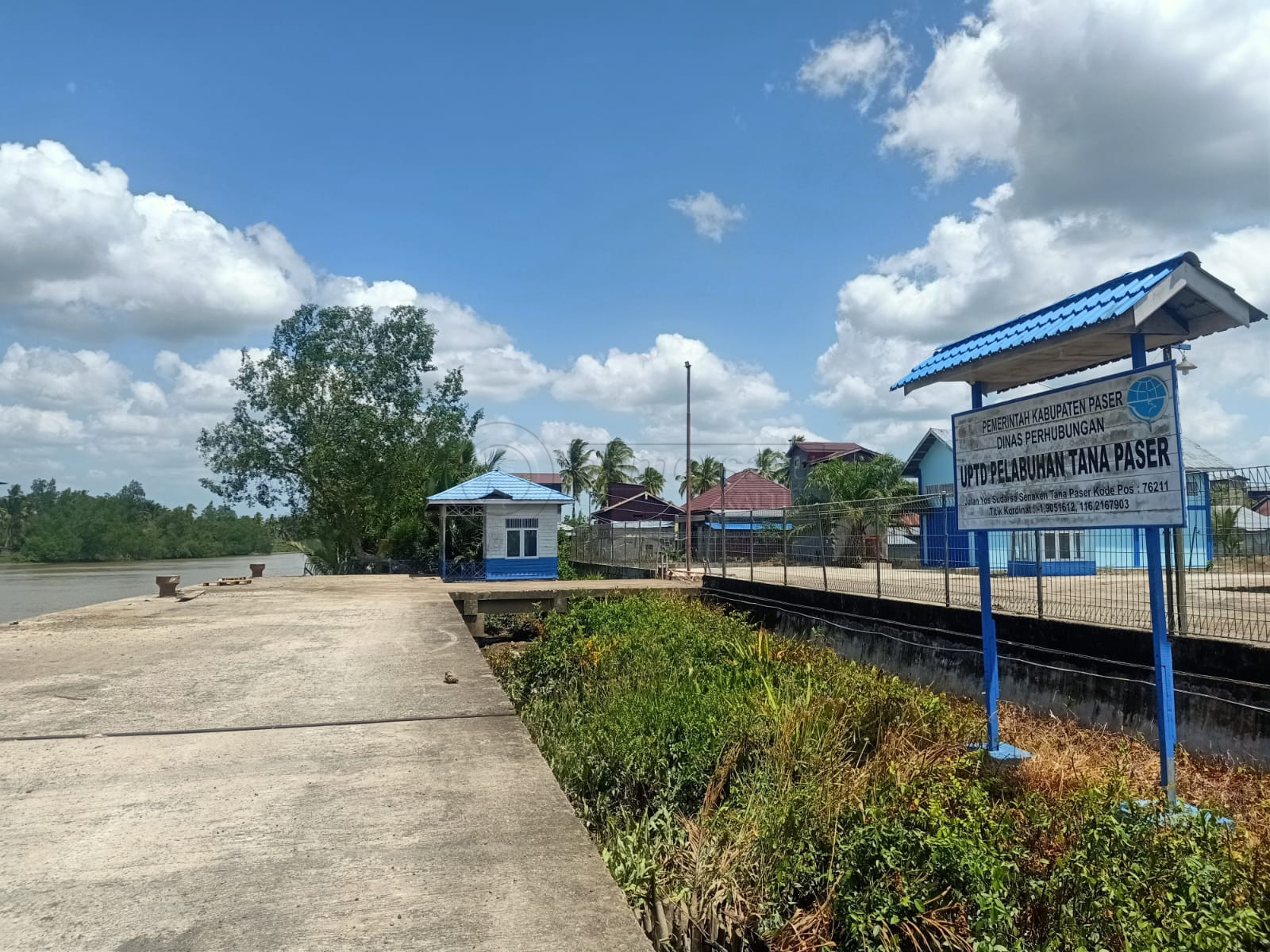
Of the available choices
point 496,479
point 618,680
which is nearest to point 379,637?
point 618,680

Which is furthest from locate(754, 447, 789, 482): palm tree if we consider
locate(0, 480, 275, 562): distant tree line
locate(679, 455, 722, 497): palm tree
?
locate(0, 480, 275, 562): distant tree line

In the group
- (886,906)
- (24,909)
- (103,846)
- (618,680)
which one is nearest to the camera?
(24,909)

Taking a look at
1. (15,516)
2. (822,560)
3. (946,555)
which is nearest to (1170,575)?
(946,555)

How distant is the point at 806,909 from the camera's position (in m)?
3.79

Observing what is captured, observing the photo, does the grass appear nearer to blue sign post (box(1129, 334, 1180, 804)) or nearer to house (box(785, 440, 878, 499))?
blue sign post (box(1129, 334, 1180, 804))

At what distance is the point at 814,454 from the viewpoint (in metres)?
50.3

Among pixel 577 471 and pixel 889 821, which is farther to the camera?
pixel 577 471

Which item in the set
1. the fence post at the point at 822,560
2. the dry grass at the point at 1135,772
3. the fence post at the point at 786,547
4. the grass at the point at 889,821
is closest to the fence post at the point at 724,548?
the fence post at the point at 786,547

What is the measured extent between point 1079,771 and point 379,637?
786 centimetres

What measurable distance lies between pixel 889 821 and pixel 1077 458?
2.37m

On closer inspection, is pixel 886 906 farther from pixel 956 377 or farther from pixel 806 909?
pixel 956 377

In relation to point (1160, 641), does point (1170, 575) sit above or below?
above

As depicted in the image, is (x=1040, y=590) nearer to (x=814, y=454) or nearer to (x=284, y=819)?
(x=284, y=819)

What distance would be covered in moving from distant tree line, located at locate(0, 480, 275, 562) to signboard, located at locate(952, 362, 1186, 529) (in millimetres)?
74178
